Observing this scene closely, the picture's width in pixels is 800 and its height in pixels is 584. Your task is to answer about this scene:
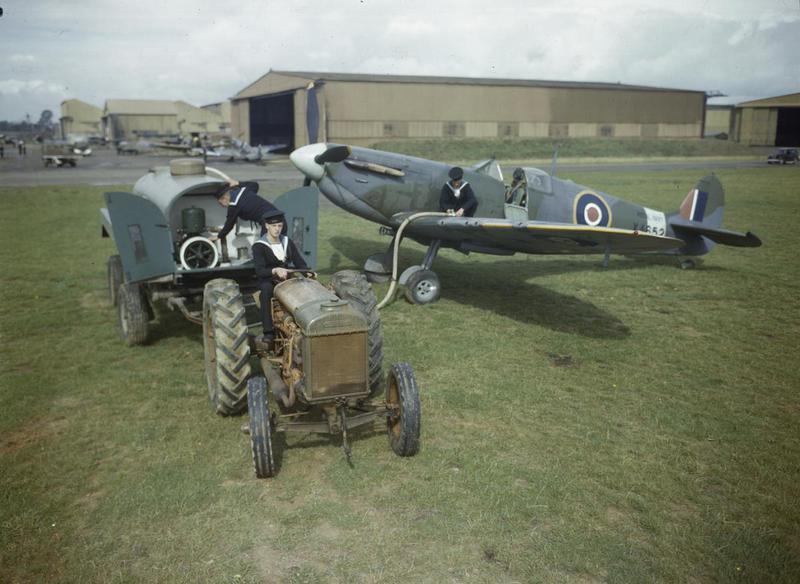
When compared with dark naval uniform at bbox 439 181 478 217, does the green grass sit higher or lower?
higher

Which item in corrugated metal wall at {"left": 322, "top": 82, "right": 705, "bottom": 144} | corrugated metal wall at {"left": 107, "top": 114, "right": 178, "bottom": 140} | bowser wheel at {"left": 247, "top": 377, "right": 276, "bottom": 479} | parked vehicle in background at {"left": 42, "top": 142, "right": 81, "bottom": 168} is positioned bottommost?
bowser wheel at {"left": 247, "top": 377, "right": 276, "bottom": 479}

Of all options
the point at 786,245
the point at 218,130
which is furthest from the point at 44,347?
the point at 218,130

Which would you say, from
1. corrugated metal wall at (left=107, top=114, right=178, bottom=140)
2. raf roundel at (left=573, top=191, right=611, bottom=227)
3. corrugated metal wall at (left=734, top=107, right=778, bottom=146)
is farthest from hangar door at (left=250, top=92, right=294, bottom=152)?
raf roundel at (left=573, top=191, right=611, bottom=227)

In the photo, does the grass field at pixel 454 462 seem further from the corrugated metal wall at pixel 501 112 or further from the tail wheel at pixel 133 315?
the corrugated metal wall at pixel 501 112

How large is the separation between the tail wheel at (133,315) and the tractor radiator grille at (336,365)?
13.5ft

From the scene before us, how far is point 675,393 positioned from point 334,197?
671cm

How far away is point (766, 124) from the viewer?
63812mm

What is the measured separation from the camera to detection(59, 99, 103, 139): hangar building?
447 ft

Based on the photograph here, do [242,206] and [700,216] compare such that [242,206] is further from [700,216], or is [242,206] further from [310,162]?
[700,216]

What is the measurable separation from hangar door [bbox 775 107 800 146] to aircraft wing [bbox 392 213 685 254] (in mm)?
48511

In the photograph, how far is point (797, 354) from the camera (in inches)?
313

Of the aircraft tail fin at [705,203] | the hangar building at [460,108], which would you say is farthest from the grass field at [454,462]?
the hangar building at [460,108]

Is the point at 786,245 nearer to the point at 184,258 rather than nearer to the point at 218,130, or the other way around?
the point at 184,258

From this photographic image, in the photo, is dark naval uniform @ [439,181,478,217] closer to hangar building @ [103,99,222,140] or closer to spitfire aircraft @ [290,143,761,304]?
spitfire aircraft @ [290,143,761,304]
